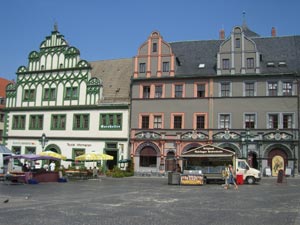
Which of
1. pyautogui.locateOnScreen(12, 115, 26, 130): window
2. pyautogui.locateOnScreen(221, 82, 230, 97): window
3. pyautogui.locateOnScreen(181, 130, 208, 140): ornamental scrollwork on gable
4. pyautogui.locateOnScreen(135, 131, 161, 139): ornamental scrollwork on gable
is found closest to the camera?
pyautogui.locateOnScreen(181, 130, 208, 140): ornamental scrollwork on gable

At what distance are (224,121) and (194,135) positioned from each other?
353cm

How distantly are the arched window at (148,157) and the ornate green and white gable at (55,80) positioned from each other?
344 inches

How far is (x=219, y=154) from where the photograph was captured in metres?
32.0

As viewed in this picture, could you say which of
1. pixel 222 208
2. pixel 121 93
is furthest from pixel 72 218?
pixel 121 93

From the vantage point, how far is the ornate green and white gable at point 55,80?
48181mm

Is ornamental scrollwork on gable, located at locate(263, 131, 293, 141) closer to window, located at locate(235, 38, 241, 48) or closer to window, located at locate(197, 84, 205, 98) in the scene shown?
window, located at locate(197, 84, 205, 98)

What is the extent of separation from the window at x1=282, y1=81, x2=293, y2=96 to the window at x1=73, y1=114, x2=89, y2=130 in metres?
22.4

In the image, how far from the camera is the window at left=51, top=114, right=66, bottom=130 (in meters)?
48.9

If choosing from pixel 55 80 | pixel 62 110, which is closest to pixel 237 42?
pixel 62 110

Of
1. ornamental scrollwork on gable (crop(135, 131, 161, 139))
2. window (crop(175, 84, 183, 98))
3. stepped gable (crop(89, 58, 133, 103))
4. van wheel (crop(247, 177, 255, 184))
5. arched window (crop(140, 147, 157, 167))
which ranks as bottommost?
van wheel (crop(247, 177, 255, 184))

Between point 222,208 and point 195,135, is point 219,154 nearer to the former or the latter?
point 195,135

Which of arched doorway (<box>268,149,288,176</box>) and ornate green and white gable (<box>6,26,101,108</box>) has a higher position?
ornate green and white gable (<box>6,26,101,108</box>)

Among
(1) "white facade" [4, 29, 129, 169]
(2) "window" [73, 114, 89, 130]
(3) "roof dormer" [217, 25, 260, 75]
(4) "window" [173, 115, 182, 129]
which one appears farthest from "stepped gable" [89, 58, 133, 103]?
(3) "roof dormer" [217, 25, 260, 75]

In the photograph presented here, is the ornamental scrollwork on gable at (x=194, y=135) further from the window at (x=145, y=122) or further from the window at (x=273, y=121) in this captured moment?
the window at (x=273, y=121)
